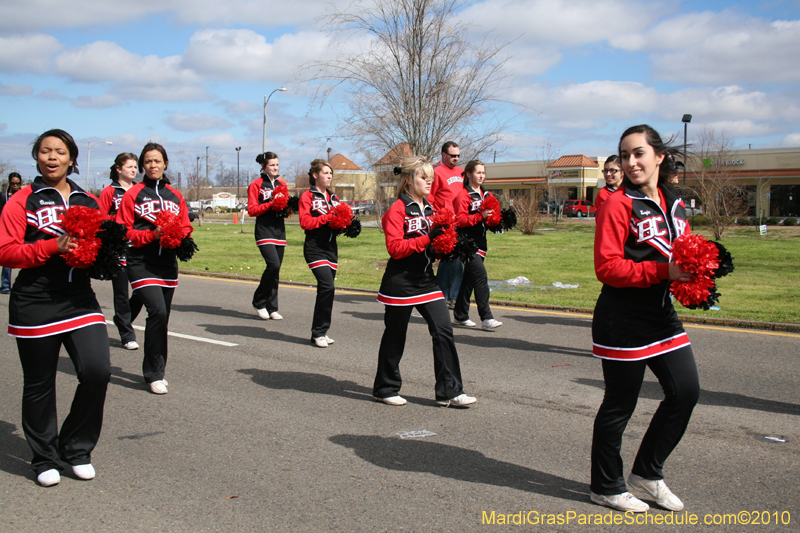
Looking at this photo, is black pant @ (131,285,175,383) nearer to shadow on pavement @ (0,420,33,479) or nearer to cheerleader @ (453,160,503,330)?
shadow on pavement @ (0,420,33,479)

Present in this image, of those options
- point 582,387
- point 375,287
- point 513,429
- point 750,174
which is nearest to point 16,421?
point 513,429

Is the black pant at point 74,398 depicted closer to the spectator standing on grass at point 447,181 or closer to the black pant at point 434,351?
the black pant at point 434,351

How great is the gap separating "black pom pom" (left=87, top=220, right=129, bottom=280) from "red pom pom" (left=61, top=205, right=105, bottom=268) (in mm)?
66

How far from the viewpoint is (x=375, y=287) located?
13.1 m

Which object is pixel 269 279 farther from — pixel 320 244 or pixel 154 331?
pixel 154 331

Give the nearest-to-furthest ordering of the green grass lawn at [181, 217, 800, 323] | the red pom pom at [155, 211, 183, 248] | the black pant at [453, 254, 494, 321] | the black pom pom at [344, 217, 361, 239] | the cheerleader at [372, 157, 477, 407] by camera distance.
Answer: the cheerleader at [372, 157, 477, 407] < the red pom pom at [155, 211, 183, 248] < the black pom pom at [344, 217, 361, 239] < the black pant at [453, 254, 494, 321] < the green grass lawn at [181, 217, 800, 323]

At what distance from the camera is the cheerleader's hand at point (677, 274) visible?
3.30 metres

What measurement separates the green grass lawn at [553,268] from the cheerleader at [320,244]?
13.9 feet

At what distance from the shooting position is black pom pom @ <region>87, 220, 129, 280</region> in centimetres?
405

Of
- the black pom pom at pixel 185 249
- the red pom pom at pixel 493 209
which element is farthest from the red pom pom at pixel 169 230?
the red pom pom at pixel 493 209

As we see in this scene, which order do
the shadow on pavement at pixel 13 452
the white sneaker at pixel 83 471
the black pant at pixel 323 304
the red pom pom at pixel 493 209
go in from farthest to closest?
the red pom pom at pixel 493 209 < the black pant at pixel 323 304 < the shadow on pavement at pixel 13 452 < the white sneaker at pixel 83 471

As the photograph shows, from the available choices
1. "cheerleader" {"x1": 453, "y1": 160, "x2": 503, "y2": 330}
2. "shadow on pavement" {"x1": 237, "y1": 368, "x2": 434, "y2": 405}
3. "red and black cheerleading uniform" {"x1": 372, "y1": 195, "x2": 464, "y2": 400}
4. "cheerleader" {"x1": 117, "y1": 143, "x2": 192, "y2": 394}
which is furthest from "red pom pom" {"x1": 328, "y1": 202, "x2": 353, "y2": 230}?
"red and black cheerleading uniform" {"x1": 372, "y1": 195, "x2": 464, "y2": 400}

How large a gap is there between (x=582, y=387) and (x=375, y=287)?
284 inches

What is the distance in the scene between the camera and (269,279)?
9914 mm
